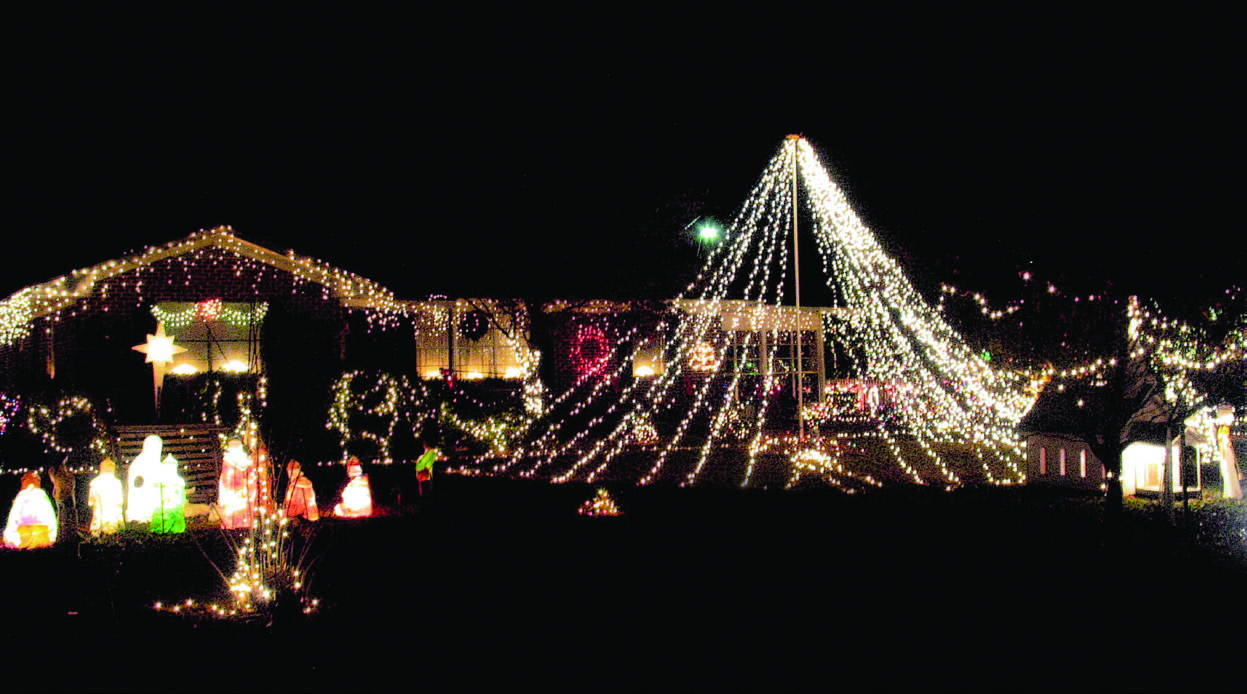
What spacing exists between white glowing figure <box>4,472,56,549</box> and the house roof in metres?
6.78

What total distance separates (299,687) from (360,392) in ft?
27.7

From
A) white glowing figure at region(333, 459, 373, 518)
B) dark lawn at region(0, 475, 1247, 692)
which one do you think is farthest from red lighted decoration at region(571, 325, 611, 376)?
dark lawn at region(0, 475, 1247, 692)

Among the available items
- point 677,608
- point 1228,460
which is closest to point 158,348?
point 677,608

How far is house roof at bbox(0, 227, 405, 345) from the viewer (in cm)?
1205

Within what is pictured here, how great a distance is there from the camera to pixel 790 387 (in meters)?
17.5

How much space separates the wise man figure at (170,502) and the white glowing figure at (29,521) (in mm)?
813

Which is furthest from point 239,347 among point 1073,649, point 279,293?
point 1073,649

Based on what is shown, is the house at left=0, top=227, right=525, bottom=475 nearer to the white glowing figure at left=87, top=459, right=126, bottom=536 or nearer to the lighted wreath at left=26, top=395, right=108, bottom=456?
the lighted wreath at left=26, top=395, right=108, bottom=456

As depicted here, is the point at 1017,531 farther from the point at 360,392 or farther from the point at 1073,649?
the point at 360,392

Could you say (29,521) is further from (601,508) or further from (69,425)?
(601,508)

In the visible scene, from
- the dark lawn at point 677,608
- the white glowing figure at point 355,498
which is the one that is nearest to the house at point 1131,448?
the dark lawn at point 677,608

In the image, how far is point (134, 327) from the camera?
12773 mm

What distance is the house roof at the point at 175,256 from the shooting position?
12047 millimetres

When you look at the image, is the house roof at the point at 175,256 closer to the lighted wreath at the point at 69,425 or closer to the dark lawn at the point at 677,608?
the lighted wreath at the point at 69,425
